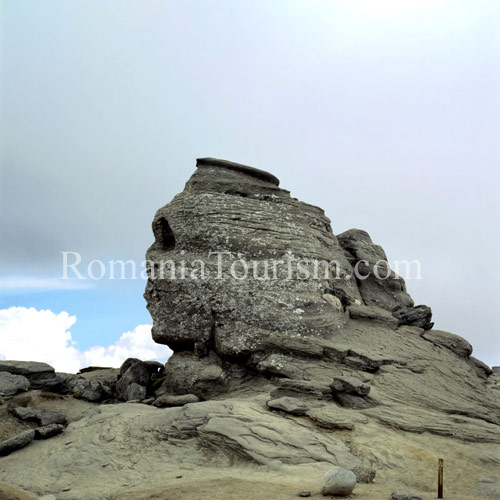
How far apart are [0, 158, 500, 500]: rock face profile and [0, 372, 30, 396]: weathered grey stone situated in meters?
0.07

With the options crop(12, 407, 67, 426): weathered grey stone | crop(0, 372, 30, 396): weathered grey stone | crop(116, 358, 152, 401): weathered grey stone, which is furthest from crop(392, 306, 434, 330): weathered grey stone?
crop(0, 372, 30, 396): weathered grey stone

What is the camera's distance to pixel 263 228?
2003 centimetres

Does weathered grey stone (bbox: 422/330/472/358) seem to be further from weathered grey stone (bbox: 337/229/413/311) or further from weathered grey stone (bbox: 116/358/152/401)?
weathered grey stone (bbox: 116/358/152/401)

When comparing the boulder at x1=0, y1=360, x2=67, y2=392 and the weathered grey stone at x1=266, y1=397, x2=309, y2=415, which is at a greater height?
the boulder at x1=0, y1=360, x2=67, y2=392

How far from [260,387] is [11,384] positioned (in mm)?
9493

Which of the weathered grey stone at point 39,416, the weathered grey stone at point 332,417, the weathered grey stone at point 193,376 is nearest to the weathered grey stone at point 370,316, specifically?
the weathered grey stone at point 193,376

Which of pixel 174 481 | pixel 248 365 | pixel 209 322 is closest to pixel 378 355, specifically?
pixel 248 365

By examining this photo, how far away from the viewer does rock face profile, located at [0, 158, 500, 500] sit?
10945mm

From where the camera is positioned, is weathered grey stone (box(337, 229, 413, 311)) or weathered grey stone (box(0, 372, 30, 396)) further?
weathered grey stone (box(337, 229, 413, 311))

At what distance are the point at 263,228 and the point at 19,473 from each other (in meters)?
12.3

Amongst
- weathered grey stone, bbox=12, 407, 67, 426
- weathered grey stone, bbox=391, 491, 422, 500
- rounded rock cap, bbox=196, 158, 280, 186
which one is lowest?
weathered grey stone, bbox=391, 491, 422, 500

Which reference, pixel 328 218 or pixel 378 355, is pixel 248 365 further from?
pixel 328 218

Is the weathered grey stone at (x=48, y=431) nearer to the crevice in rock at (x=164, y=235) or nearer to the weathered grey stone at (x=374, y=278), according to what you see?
the crevice in rock at (x=164, y=235)

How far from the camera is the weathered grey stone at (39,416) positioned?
15.5 meters
